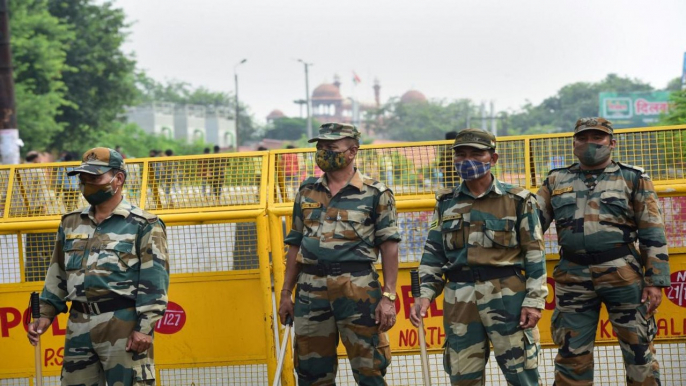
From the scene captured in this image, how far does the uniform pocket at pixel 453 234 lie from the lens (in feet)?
18.4

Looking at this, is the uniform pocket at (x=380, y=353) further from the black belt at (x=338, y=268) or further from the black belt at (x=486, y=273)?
the black belt at (x=486, y=273)

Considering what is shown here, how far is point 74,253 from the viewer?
18.4ft

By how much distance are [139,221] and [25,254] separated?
7.20ft

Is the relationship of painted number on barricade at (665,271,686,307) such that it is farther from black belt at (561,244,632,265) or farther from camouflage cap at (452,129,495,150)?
camouflage cap at (452,129,495,150)

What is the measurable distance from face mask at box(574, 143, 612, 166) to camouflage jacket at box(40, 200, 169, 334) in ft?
8.90

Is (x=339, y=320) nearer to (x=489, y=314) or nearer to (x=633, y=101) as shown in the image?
(x=489, y=314)

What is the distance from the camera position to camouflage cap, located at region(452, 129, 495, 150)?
18.0 feet

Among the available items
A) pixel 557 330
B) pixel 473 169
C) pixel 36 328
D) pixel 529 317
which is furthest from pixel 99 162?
pixel 557 330

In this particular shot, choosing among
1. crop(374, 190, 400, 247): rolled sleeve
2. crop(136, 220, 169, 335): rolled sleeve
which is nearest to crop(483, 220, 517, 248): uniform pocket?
crop(374, 190, 400, 247): rolled sleeve

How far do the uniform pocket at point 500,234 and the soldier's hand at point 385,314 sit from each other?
71 cm

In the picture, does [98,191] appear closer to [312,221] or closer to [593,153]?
[312,221]

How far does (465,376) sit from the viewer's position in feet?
18.1

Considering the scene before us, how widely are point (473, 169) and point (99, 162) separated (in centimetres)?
218

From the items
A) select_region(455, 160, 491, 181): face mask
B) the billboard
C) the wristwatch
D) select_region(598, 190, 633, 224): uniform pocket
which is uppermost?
the billboard
